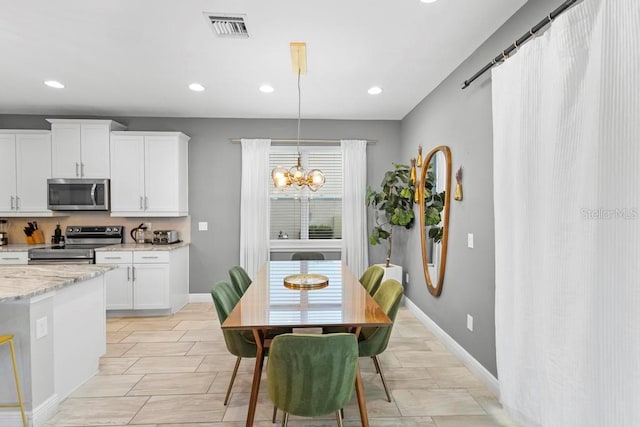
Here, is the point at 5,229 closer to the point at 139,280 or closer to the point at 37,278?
the point at 139,280

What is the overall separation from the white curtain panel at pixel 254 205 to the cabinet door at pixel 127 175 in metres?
1.32

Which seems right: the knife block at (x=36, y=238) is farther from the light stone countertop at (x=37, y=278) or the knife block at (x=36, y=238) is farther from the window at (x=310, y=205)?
the window at (x=310, y=205)

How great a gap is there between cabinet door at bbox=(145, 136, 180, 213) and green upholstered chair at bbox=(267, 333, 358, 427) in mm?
3522

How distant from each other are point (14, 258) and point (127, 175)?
5.17 feet

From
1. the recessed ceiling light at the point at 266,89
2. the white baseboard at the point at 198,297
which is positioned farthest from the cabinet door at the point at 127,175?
the recessed ceiling light at the point at 266,89

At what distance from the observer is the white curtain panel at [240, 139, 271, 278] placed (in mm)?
4914

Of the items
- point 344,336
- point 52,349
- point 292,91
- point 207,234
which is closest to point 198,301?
point 207,234

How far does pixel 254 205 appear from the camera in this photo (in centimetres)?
493

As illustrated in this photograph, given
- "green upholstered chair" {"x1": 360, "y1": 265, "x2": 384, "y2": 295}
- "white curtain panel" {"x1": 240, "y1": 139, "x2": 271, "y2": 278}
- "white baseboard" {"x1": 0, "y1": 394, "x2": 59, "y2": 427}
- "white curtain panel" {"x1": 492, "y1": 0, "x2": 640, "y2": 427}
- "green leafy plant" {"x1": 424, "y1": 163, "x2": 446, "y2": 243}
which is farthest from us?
"white curtain panel" {"x1": 240, "y1": 139, "x2": 271, "y2": 278}

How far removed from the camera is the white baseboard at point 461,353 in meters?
2.58

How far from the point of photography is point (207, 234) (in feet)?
16.5

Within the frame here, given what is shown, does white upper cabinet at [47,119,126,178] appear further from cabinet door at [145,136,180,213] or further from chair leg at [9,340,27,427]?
chair leg at [9,340,27,427]

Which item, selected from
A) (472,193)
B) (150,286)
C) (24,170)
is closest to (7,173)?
(24,170)

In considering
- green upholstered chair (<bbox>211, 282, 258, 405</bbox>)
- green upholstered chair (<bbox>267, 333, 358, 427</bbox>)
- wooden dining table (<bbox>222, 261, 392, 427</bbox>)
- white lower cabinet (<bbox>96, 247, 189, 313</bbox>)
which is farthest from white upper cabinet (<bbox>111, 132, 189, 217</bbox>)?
green upholstered chair (<bbox>267, 333, 358, 427</bbox>)
